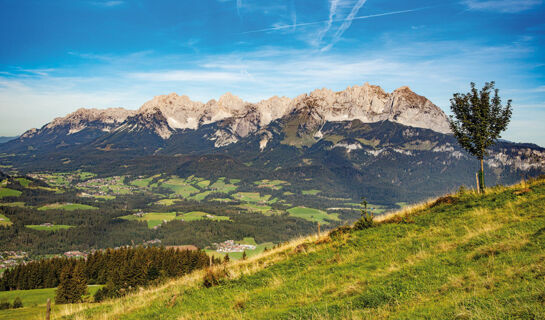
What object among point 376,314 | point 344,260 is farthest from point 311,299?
point 344,260

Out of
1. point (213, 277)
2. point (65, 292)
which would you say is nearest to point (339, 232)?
point (213, 277)

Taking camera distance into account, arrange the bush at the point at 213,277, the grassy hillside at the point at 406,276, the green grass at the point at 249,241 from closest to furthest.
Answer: the grassy hillside at the point at 406,276
the bush at the point at 213,277
the green grass at the point at 249,241

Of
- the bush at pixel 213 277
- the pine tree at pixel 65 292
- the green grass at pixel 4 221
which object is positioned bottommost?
the green grass at pixel 4 221

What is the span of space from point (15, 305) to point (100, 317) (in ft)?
183

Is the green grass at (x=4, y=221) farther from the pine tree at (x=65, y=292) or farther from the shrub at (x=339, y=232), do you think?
the shrub at (x=339, y=232)

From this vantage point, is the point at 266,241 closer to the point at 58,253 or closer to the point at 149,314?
the point at 58,253

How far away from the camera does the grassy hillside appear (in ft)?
27.3

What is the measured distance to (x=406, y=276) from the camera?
36.6 ft

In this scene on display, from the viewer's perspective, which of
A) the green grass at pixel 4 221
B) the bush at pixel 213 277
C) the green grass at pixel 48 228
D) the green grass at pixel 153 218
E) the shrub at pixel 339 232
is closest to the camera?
the bush at pixel 213 277

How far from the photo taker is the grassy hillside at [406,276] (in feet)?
27.3

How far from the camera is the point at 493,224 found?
598 inches

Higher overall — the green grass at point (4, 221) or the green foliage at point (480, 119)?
the green foliage at point (480, 119)

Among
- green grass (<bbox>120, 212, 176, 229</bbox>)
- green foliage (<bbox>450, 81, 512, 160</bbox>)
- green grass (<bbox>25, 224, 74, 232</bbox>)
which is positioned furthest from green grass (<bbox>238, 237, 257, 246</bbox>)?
green foliage (<bbox>450, 81, 512, 160</bbox>)

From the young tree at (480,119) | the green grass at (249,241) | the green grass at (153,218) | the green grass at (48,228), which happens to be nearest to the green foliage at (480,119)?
the young tree at (480,119)
